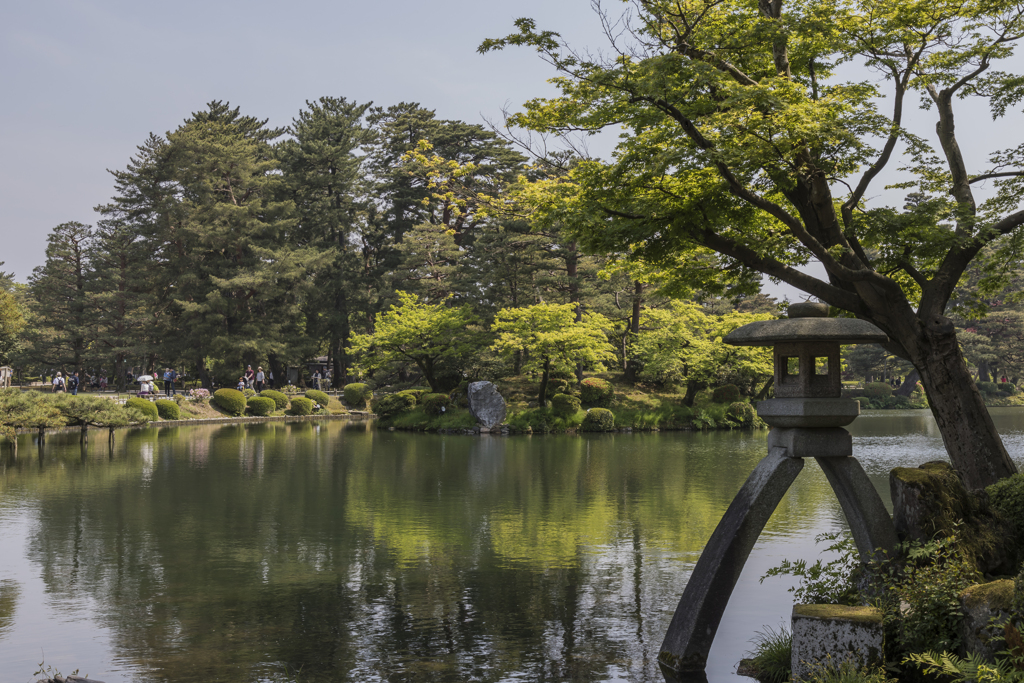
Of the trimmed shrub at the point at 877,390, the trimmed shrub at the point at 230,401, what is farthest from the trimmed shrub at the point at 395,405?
the trimmed shrub at the point at 877,390

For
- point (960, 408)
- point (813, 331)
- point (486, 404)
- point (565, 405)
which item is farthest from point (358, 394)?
point (813, 331)

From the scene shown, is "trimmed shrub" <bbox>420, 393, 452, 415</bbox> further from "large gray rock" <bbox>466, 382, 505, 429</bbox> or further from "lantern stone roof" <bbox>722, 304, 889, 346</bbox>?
"lantern stone roof" <bbox>722, 304, 889, 346</bbox>

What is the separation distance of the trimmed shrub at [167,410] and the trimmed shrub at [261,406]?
152 inches

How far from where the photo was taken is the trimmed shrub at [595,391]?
96.8ft

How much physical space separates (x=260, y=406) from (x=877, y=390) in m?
35.1

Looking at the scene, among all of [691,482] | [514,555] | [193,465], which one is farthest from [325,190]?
[514,555]

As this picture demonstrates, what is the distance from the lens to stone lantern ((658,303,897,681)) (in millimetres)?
5598

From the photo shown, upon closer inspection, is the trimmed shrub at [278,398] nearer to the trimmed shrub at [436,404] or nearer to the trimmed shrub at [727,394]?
the trimmed shrub at [436,404]

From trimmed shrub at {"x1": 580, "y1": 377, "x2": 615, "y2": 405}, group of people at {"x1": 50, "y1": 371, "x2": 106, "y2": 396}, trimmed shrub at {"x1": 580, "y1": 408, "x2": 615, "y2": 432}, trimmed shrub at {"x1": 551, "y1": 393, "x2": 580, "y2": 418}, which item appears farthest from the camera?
group of people at {"x1": 50, "y1": 371, "x2": 106, "y2": 396}

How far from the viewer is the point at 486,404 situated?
28078 mm

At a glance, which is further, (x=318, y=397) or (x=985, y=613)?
(x=318, y=397)

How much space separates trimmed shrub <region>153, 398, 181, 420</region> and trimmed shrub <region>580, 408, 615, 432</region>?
17.1 m

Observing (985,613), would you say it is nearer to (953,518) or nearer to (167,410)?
(953,518)

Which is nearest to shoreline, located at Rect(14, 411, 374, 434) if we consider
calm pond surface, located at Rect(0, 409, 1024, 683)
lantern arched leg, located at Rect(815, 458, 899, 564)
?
calm pond surface, located at Rect(0, 409, 1024, 683)
